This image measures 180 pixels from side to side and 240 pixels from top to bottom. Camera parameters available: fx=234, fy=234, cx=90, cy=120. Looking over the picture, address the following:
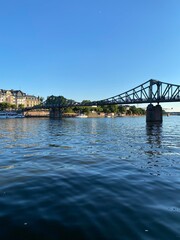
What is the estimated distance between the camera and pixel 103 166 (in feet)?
55.4

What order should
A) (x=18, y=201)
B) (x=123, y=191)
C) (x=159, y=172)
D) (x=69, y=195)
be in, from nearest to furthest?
(x=18, y=201), (x=69, y=195), (x=123, y=191), (x=159, y=172)

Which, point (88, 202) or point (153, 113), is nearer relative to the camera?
point (88, 202)

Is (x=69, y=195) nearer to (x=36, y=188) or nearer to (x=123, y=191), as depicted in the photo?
(x=36, y=188)

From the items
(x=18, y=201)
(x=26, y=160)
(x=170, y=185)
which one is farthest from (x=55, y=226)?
(x=26, y=160)

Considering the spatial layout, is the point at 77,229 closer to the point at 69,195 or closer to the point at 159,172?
the point at 69,195

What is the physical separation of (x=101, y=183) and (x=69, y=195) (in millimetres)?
2573

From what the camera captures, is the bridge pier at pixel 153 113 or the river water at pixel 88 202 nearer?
the river water at pixel 88 202

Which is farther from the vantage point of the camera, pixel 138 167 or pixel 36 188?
pixel 138 167

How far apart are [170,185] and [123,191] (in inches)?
114

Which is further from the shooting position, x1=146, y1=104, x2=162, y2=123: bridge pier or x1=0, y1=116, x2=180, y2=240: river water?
x1=146, y1=104, x2=162, y2=123: bridge pier

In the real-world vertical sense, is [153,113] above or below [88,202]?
above

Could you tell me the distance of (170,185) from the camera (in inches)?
479

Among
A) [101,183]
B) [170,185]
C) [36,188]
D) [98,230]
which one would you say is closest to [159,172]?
[170,185]

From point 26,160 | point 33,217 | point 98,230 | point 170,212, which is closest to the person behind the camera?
point 98,230
